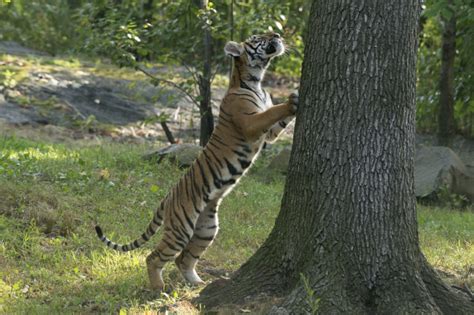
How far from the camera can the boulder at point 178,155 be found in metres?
11.1

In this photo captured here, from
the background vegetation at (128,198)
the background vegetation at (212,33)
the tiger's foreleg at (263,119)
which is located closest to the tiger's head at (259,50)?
the tiger's foreleg at (263,119)

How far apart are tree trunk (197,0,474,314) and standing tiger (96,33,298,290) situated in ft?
3.51

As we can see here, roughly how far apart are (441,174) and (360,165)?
649cm

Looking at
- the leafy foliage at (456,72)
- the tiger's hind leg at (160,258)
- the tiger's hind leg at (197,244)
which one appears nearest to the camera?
the tiger's hind leg at (160,258)

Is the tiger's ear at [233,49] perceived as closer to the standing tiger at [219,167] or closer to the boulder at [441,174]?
the standing tiger at [219,167]

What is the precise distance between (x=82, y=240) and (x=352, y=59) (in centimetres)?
394

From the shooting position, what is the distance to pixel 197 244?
6.90m

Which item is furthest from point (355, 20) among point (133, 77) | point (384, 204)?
point (133, 77)

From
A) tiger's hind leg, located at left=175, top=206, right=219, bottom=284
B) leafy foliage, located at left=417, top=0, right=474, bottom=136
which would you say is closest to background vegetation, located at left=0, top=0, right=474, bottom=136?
leafy foliage, located at left=417, top=0, right=474, bottom=136

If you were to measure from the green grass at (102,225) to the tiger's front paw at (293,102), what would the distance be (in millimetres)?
1811

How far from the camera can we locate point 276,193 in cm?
1056

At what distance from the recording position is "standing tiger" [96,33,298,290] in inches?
258

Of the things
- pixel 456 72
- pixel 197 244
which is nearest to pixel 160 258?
pixel 197 244

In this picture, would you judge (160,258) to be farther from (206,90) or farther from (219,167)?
(206,90)
